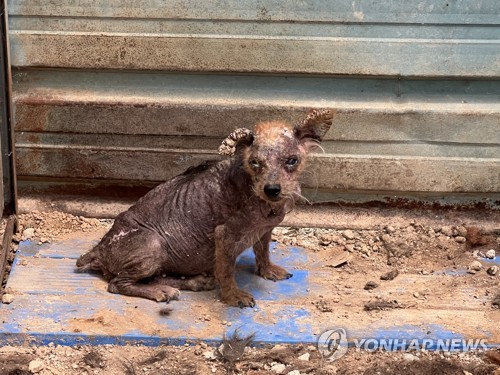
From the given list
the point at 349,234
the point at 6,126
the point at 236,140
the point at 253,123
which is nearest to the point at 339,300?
the point at 349,234

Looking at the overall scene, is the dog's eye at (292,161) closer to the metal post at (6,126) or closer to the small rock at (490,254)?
the small rock at (490,254)

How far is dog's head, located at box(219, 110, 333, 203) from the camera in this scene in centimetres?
445

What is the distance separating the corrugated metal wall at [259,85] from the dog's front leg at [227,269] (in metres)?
1.18

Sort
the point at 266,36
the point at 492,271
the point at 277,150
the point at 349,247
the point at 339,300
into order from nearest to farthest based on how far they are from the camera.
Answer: the point at 277,150, the point at 339,300, the point at 492,271, the point at 266,36, the point at 349,247

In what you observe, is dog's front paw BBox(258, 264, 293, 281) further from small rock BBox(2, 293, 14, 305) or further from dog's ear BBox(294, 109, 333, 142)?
small rock BBox(2, 293, 14, 305)

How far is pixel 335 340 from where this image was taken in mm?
4496

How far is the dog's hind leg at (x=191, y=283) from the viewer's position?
197 inches

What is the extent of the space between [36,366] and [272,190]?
175 cm

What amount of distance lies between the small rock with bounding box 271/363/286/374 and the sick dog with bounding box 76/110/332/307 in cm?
60

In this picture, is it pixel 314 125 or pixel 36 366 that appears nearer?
pixel 36 366

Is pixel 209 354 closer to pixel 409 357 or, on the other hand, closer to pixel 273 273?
pixel 273 273

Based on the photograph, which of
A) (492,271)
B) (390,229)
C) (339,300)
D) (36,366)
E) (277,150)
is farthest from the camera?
(390,229)

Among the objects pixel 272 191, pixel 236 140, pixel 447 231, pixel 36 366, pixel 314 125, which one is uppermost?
pixel 314 125

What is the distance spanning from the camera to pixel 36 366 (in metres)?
4.23
